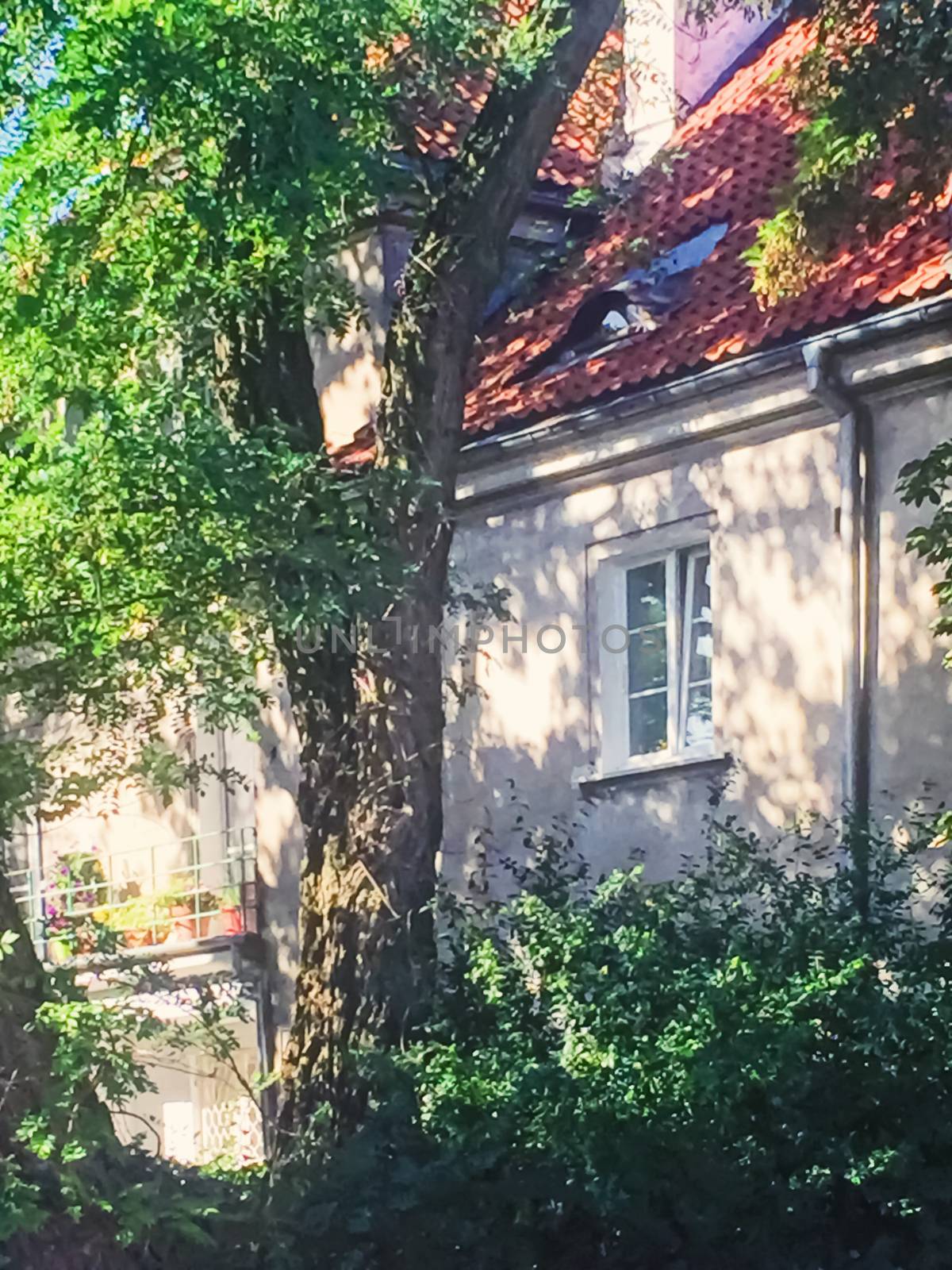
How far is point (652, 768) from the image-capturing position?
1182cm

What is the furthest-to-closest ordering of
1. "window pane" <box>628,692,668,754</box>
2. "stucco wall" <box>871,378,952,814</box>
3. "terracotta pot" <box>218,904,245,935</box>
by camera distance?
1. "terracotta pot" <box>218,904,245,935</box>
2. "window pane" <box>628,692,668,754</box>
3. "stucco wall" <box>871,378,952,814</box>

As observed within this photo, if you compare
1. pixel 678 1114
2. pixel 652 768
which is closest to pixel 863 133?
pixel 652 768

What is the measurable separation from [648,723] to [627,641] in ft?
1.76

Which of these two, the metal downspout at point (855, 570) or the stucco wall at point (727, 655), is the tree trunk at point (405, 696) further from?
the metal downspout at point (855, 570)

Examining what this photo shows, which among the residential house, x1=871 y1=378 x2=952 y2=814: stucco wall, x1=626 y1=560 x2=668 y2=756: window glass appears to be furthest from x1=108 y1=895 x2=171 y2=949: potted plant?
x1=871 y1=378 x2=952 y2=814: stucco wall

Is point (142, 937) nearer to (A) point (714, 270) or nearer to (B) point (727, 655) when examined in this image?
(B) point (727, 655)

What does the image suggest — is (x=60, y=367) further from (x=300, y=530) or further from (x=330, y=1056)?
(x=330, y=1056)

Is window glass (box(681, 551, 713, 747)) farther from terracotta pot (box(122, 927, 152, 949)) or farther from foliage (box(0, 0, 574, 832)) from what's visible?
terracotta pot (box(122, 927, 152, 949))

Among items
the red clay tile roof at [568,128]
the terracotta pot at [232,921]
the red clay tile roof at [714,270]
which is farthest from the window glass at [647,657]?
the terracotta pot at [232,921]

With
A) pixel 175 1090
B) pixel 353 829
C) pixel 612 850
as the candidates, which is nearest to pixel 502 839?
pixel 612 850

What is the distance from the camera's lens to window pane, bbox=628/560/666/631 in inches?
486

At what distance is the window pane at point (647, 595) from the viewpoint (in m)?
12.3

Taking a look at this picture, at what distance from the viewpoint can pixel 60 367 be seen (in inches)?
355

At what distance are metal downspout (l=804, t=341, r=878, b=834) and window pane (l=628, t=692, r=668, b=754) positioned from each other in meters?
1.58
